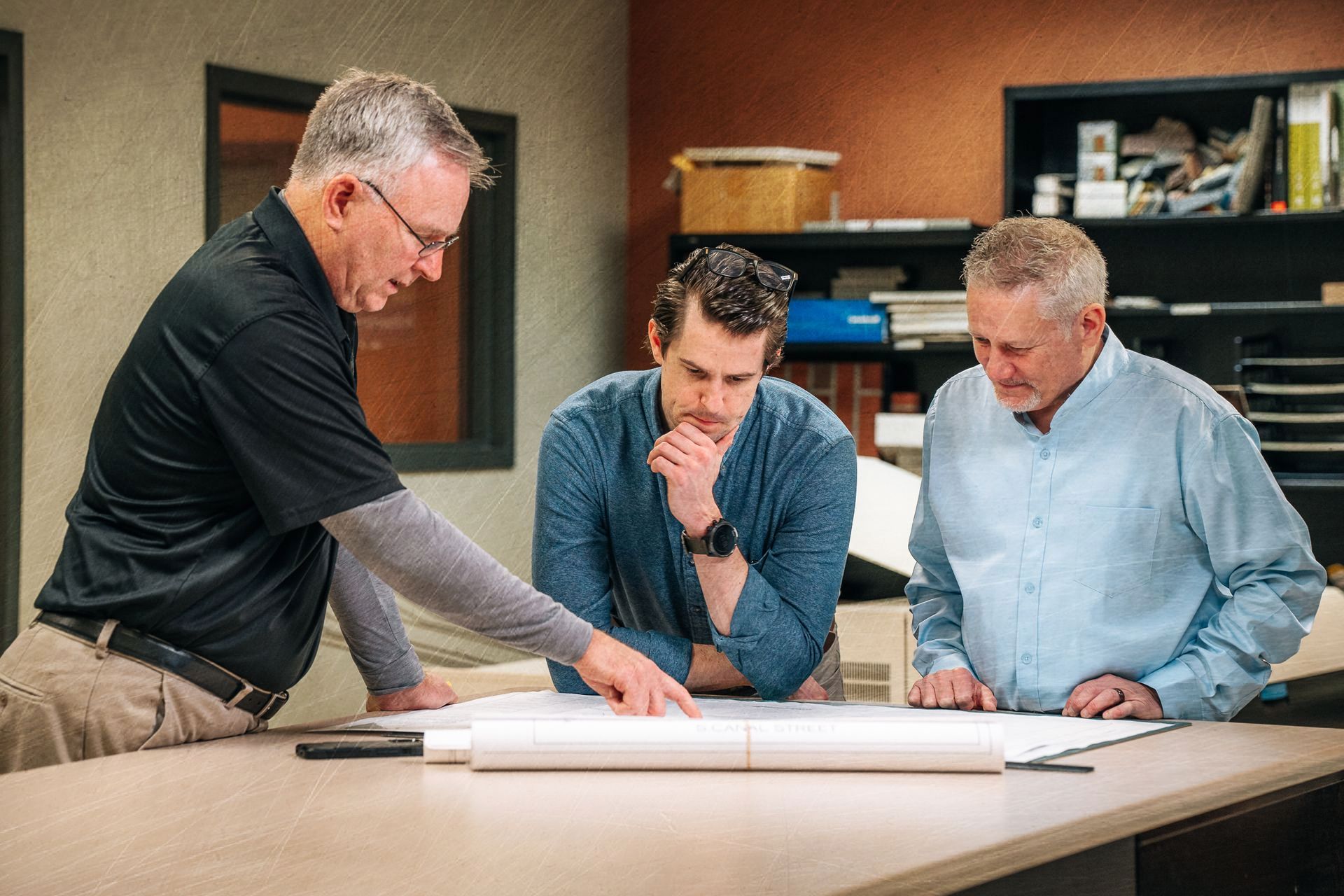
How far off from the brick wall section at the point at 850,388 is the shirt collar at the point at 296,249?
1772mm

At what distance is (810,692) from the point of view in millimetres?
1223

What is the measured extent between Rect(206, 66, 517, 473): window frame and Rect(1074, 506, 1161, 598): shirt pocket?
1.16 m

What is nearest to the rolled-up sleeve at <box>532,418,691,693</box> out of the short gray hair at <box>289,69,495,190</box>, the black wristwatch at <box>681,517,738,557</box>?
the black wristwatch at <box>681,517,738,557</box>

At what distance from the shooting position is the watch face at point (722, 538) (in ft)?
3.48

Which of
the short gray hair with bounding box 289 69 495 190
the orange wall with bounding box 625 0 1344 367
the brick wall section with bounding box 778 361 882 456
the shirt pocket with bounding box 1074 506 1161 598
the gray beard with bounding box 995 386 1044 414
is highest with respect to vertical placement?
the orange wall with bounding box 625 0 1344 367

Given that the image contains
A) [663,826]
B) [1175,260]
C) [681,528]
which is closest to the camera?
[663,826]

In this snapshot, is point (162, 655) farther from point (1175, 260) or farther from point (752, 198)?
point (1175, 260)

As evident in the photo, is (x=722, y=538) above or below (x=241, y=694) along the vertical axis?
above

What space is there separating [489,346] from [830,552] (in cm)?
120

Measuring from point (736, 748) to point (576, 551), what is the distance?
13.6 inches

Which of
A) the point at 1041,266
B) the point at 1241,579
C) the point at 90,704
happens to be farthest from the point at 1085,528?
the point at 90,704

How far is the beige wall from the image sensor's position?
1.98 metres

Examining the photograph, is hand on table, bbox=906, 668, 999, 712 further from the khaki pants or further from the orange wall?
the orange wall

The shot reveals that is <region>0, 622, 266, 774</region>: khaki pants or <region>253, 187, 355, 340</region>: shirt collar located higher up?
<region>253, 187, 355, 340</region>: shirt collar
